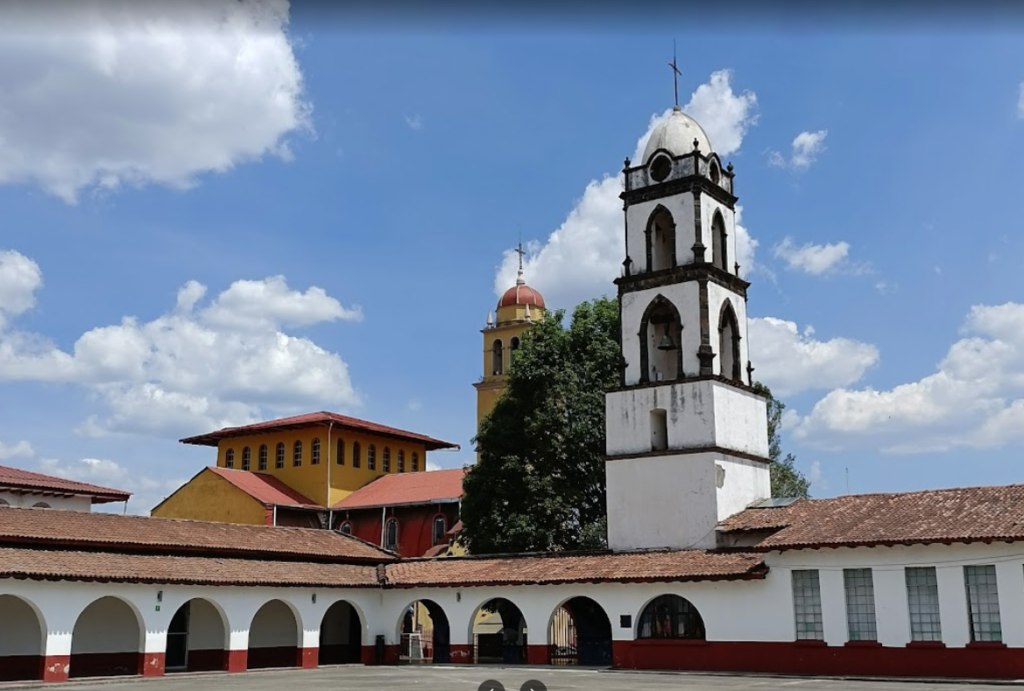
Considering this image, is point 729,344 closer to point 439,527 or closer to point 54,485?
point 439,527

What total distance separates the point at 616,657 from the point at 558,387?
11920mm

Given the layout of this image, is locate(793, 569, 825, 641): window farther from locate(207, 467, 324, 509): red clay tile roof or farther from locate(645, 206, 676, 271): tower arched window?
locate(207, 467, 324, 509): red clay tile roof

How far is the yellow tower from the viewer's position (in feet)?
184

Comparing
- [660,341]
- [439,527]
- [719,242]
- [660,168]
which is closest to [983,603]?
[660,341]

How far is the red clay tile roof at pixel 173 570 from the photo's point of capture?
2534 cm

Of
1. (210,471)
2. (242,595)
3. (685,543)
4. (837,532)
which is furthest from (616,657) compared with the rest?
(210,471)

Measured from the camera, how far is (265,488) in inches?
1854

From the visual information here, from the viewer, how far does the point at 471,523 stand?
38.3 meters

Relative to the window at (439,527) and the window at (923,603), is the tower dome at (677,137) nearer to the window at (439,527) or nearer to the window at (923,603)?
the window at (923,603)

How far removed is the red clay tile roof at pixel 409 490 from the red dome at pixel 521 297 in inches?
457

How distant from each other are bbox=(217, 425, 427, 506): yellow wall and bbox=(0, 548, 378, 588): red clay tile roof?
14.0 metres

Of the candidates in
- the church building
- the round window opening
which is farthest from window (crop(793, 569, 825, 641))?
the round window opening

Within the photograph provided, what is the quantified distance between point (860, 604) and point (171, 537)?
60.8 ft

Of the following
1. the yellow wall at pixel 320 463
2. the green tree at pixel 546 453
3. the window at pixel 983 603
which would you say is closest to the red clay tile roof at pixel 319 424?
the yellow wall at pixel 320 463
